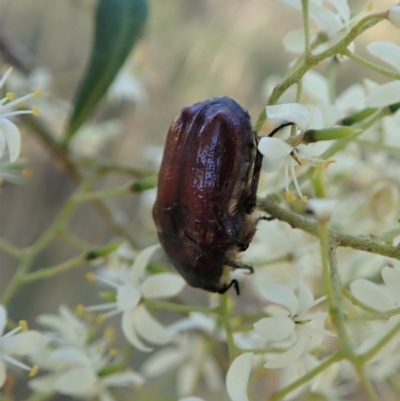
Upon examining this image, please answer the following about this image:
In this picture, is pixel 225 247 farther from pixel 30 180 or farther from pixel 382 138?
pixel 30 180

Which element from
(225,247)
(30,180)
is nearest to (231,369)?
(225,247)

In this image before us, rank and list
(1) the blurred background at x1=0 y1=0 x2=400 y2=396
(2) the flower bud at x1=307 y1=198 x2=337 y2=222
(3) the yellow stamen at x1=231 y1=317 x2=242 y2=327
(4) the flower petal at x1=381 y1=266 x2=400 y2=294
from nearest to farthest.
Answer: (2) the flower bud at x1=307 y1=198 x2=337 y2=222
(4) the flower petal at x1=381 y1=266 x2=400 y2=294
(3) the yellow stamen at x1=231 y1=317 x2=242 y2=327
(1) the blurred background at x1=0 y1=0 x2=400 y2=396

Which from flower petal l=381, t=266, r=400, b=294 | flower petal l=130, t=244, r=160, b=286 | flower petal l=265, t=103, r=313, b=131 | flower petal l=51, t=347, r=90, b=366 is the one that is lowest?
flower petal l=51, t=347, r=90, b=366

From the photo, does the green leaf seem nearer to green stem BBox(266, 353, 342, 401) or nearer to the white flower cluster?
the white flower cluster

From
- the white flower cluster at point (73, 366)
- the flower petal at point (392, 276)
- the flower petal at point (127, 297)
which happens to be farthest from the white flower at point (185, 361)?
the flower petal at point (392, 276)

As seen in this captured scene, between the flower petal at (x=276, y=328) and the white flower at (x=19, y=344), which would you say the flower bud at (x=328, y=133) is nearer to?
the flower petal at (x=276, y=328)

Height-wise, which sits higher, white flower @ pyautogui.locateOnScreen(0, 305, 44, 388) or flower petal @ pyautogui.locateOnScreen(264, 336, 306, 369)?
white flower @ pyautogui.locateOnScreen(0, 305, 44, 388)

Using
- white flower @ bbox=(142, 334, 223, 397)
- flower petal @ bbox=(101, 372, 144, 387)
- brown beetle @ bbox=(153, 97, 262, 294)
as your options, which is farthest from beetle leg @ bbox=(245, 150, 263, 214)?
white flower @ bbox=(142, 334, 223, 397)

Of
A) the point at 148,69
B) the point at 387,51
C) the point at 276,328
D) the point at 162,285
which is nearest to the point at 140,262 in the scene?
the point at 162,285
